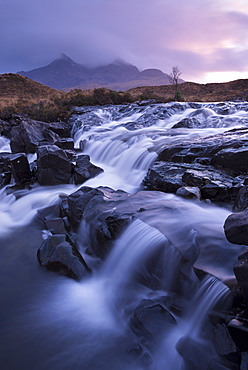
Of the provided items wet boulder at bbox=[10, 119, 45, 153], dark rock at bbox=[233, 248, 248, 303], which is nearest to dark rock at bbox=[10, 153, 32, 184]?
wet boulder at bbox=[10, 119, 45, 153]

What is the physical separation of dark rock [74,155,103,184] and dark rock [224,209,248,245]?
7590 mm

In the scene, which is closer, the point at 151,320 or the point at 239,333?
the point at 239,333

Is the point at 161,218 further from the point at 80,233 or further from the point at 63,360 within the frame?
the point at 63,360

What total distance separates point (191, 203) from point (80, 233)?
2.80 metres

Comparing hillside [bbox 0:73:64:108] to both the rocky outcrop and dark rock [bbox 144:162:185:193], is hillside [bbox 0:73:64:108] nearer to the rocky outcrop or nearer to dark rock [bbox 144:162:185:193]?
the rocky outcrop

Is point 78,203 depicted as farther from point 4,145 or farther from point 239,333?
point 4,145

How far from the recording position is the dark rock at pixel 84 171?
10.6 metres

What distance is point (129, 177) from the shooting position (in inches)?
408

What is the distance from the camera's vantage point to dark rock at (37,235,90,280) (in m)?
5.45

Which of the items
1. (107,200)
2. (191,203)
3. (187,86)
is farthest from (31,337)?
(187,86)

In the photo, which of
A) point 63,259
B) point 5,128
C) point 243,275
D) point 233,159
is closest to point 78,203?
point 63,259

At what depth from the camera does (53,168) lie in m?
10.5

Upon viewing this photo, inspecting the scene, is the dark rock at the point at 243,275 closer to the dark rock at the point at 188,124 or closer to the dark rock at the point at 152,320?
the dark rock at the point at 152,320

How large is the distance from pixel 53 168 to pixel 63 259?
5.58 metres
